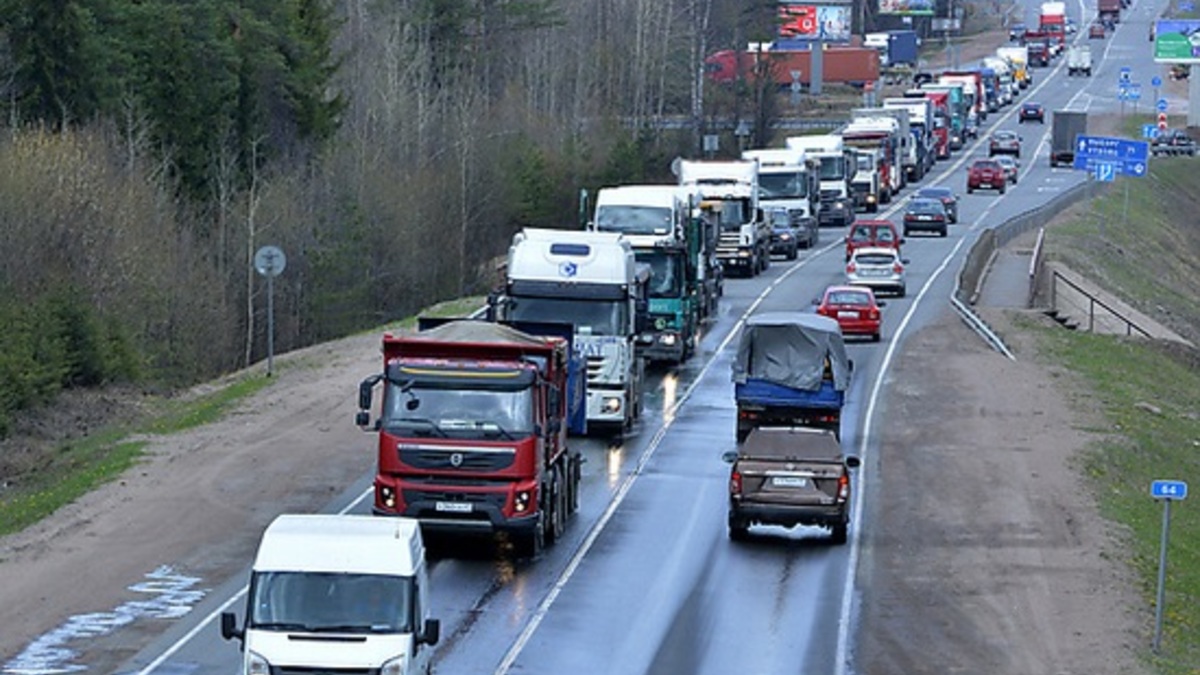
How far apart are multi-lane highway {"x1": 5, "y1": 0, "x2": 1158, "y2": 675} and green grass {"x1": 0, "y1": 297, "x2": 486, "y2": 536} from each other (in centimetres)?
408

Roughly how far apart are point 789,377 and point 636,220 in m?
11.5

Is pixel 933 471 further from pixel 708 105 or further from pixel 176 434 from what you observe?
pixel 708 105

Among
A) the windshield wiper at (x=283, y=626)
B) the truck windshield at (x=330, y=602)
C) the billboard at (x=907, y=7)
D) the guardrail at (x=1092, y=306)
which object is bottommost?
the guardrail at (x=1092, y=306)

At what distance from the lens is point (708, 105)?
115 meters

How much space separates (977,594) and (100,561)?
1102 cm

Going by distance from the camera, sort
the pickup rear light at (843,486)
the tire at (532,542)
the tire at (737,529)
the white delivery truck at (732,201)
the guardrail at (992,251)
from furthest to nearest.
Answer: the white delivery truck at (732,201), the guardrail at (992,251), the tire at (737,529), the pickup rear light at (843,486), the tire at (532,542)

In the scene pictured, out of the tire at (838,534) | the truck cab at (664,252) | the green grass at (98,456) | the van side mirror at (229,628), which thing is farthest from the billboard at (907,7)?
the van side mirror at (229,628)

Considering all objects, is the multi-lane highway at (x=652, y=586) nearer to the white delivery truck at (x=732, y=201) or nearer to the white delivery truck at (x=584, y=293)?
the white delivery truck at (x=584, y=293)

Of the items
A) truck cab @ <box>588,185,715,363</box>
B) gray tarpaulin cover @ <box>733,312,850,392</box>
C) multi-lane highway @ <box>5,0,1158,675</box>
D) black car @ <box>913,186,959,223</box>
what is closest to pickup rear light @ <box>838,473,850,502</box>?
multi-lane highway @ <box>5,0,1158,675</box>

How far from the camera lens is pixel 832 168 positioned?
85.2 meters

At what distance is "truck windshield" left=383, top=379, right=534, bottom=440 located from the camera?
2694cm

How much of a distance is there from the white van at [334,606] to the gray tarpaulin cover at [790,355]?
59.9 ft

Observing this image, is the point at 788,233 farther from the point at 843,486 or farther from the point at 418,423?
the point at 418,423

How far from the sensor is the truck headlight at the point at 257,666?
18750mm
